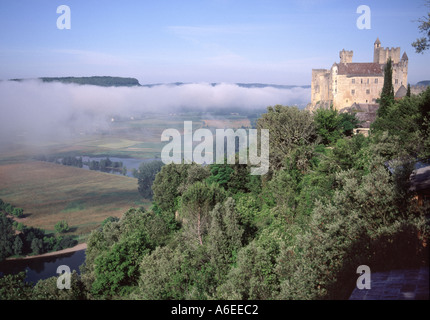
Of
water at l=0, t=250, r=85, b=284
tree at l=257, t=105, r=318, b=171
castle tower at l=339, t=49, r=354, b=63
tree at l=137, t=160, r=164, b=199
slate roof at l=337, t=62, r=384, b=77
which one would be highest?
castle tower at l=339, t=49, r=354, b=63

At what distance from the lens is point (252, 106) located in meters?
152

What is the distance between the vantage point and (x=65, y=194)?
112 m

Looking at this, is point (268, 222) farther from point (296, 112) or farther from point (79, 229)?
point (79, 229)

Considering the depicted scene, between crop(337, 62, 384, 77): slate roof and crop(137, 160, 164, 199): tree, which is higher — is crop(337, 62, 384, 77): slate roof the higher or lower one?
the higher one

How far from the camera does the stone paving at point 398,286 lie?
23.1 feet

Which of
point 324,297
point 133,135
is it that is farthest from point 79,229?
point 133,135

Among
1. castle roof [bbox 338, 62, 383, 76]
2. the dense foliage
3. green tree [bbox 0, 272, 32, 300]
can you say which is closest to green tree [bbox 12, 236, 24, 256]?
the dense foliage

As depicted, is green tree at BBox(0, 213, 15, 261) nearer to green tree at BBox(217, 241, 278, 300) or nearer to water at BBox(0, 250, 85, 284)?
water at BBox(0, 250, 85, 284)

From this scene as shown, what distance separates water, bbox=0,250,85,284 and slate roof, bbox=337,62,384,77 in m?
66.0

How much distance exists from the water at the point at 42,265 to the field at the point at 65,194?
51.2 feet

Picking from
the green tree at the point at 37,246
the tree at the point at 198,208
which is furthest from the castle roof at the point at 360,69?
the green tree at the point at 37,246

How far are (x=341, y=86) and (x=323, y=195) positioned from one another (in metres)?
64.8

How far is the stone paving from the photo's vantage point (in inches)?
277

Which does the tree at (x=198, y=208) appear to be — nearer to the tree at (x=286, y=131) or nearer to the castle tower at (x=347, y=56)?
the tree at (x=286, y=131)
